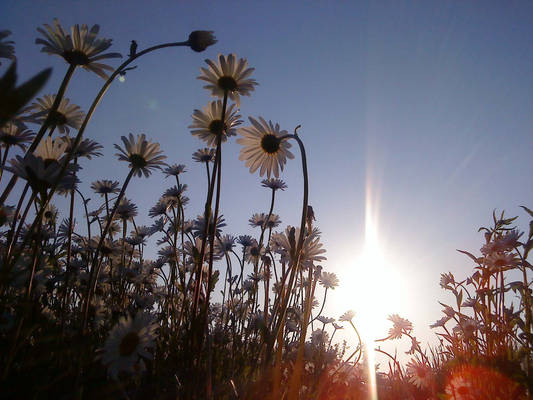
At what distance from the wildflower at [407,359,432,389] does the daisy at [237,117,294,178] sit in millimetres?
2127

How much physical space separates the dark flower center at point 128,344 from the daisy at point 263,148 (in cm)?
161

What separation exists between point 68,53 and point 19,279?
1.48 metres

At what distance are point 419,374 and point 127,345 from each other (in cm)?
276

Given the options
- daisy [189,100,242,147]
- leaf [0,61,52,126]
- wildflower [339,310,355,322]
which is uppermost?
daisy [189,100,242,147]

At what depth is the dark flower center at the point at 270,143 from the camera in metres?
2.94

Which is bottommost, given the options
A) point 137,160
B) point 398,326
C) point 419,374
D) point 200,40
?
point 419,374

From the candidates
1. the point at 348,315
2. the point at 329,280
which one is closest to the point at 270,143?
the point at 348,315

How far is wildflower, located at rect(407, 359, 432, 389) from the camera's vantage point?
9.62 feet

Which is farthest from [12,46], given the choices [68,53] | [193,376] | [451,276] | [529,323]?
[451,276]

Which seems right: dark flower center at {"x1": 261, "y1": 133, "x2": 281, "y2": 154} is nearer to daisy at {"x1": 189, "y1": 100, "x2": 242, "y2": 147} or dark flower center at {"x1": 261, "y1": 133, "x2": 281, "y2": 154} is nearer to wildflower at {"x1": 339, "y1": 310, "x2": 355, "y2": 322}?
daisy at {"x1": 189, "y1": 100, "x2": 242, "y2": 147}

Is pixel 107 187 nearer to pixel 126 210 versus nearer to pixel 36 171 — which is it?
pixel 126 210

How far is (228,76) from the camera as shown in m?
2.90

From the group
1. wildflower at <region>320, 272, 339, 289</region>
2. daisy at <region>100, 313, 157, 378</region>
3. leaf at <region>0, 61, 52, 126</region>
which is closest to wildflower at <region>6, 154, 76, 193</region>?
daisy at <region>100, 313, 157, 378</region>

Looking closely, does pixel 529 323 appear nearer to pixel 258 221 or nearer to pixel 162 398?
pixel 162 398
